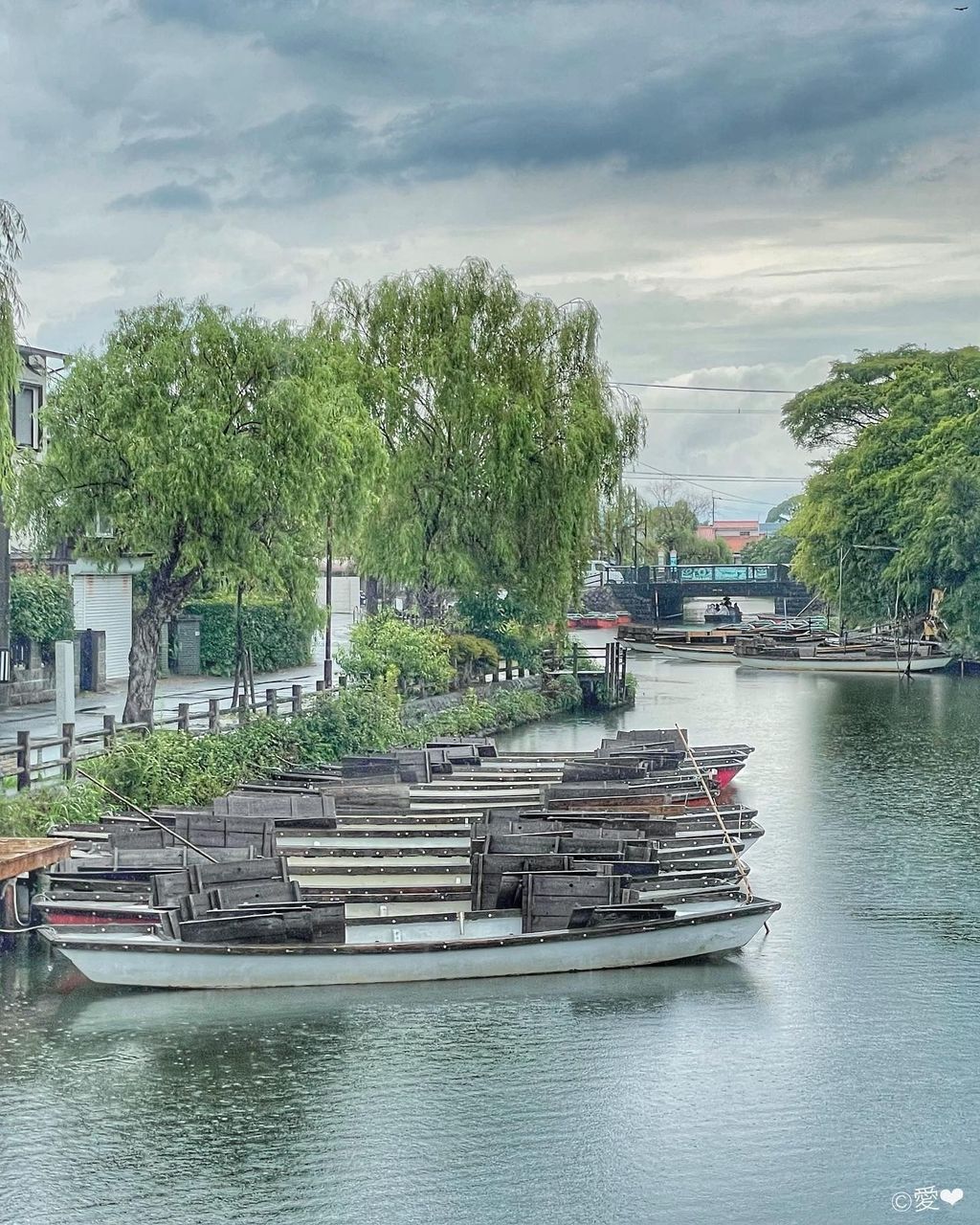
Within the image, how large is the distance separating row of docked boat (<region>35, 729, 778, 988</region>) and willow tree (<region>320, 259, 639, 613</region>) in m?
19.9

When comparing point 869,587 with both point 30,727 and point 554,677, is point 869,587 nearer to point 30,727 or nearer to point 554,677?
point 554,677

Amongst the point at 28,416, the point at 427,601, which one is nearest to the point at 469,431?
the point at 427,601

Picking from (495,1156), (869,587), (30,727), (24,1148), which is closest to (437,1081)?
(495,1156)

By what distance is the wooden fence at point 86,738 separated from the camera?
23328 millimetres

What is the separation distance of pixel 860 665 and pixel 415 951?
49.0 m

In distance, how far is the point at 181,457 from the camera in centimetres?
2852

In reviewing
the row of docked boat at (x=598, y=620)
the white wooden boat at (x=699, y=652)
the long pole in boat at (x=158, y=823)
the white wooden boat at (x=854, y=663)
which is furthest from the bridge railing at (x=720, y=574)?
the long pole in boat at (x=158, y=823)

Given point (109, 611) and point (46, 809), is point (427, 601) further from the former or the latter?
point (46, 809)

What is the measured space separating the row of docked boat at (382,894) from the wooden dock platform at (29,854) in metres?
0.27

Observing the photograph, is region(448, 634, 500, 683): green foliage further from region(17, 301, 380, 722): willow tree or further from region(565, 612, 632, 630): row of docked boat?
region(565, 612, 632, 630): row of docked boat

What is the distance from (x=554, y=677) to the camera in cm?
5231

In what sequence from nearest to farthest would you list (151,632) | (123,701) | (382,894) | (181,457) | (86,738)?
(382,894)
(86,738)
(181,457)
(151,632)
(123,701)

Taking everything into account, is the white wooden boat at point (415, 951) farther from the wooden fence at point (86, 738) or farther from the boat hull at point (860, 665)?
the boat hull at point (860, 665)

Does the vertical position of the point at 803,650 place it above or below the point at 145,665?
below
